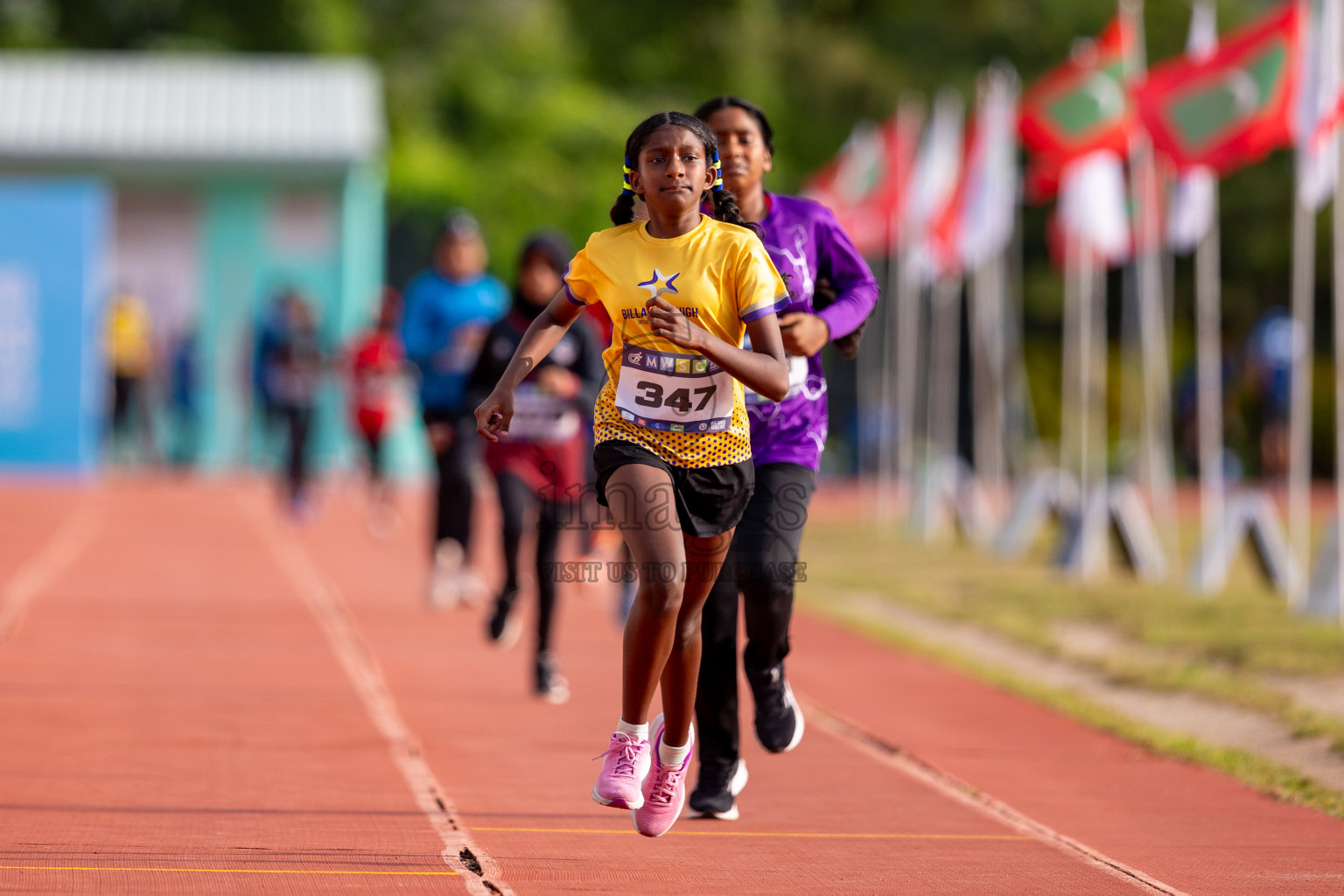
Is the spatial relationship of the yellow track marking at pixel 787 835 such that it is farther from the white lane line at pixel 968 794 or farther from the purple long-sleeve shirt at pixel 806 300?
the purple long-sleeve shirt at pixel 806 300

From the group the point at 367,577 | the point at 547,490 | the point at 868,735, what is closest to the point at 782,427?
the point at 868,735

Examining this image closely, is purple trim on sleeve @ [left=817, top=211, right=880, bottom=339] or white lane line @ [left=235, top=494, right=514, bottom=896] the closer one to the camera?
white lane line @ [left=235, top=494, right=514, bottom=896]

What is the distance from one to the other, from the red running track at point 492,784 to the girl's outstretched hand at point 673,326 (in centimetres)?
134

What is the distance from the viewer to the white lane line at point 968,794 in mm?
5289

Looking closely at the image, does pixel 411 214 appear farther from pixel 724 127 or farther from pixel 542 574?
pixel 724 127

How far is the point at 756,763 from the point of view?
7.05 meters

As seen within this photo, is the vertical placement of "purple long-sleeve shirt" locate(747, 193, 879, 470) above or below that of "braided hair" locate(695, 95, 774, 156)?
below

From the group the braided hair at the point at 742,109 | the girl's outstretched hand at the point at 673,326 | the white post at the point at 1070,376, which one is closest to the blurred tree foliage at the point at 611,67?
the white post at the point at 1070,376

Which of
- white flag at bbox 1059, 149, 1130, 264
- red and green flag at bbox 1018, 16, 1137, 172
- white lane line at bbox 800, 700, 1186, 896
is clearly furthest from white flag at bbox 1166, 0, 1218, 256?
white lane line at bbox 800, 700, 1186, 896

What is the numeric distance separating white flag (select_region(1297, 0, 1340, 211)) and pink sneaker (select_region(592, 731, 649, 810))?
780cm

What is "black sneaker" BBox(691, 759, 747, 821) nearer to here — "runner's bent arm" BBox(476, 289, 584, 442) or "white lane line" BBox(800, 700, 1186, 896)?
"white lane line" BBox(800, 700, 1186, 896)

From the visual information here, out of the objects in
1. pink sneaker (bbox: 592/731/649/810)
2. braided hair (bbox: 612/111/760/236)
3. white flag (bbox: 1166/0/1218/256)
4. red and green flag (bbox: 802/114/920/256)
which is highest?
red and green flag (bbox: 802/114/920/256)

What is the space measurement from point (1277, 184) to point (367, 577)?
101 ft

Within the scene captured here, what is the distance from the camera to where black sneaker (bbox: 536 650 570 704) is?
27.9 feet
